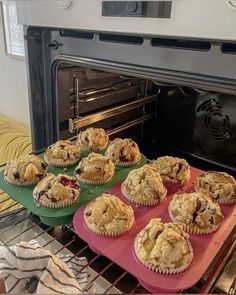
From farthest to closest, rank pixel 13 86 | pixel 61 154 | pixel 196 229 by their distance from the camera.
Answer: pixel 13 86, pixel 61 154, pixel 196 229

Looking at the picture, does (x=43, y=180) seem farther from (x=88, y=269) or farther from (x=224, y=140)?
(x=224, y=140)

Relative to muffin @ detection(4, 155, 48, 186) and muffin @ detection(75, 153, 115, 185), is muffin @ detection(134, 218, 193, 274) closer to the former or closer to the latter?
muffin @ detection(75, 153, 115, 185)

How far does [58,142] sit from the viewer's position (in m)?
1.05

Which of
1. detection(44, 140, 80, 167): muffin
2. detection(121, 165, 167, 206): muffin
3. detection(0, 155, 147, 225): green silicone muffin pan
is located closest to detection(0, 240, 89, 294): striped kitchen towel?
detection(0, 155, 147, 225): green silicone muffin pan

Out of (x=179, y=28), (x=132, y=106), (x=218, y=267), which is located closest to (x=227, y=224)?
(x=218, y=267)

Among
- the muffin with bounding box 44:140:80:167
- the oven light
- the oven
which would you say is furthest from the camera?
the muffin with bounding box 44:140:80:167

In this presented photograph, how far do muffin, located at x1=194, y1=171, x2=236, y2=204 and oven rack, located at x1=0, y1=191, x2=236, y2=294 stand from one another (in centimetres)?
11

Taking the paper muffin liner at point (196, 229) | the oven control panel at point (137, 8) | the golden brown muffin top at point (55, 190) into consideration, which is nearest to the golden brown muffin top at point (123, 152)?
the golden brown muffin top at point (55, 190)

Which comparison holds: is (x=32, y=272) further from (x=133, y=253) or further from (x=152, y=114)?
(x=152, y=114)

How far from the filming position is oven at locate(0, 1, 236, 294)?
0.62 meters

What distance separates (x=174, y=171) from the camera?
3.11ft

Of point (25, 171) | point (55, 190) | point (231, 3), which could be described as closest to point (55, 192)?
point (55, 190)

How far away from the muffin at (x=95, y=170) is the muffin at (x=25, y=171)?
0.39 ft

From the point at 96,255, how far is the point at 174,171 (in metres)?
0.35
